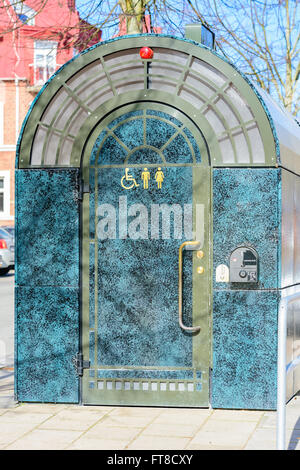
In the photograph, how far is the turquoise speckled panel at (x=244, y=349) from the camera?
7.05 m

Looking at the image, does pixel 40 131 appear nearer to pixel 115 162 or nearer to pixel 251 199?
pixel 115 162

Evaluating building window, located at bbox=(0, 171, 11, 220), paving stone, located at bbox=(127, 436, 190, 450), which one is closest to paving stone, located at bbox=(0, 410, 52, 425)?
paving stone, located at bbox=(127, 436, 190, 450)

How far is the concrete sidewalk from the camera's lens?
5.80 metres

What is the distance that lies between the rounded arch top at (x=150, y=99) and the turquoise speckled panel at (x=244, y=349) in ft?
4.02

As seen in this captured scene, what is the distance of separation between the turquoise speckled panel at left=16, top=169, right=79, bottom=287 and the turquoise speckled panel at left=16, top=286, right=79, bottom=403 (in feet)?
0.42

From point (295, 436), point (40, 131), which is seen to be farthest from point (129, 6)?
point (295, 436)

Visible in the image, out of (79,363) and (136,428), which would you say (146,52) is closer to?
(79,363)

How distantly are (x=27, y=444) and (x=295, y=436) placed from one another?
1.97 metres

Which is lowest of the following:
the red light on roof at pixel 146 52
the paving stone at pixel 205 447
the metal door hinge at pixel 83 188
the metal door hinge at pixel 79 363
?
the paving stone at pixel 205 447

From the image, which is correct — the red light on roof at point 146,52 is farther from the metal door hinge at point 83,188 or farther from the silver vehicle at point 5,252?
the silver vehicle at point 5,252

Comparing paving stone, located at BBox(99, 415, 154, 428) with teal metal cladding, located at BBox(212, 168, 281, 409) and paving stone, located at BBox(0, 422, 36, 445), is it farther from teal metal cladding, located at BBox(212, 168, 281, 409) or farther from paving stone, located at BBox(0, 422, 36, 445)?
teal metal cladding, located at BBox(212, 168, 281, 409)

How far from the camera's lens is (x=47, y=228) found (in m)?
7.38

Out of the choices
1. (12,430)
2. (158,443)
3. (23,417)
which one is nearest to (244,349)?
(158,443)

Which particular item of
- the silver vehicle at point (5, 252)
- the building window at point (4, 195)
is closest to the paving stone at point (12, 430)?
the silver vehicle at point (5, 252)
